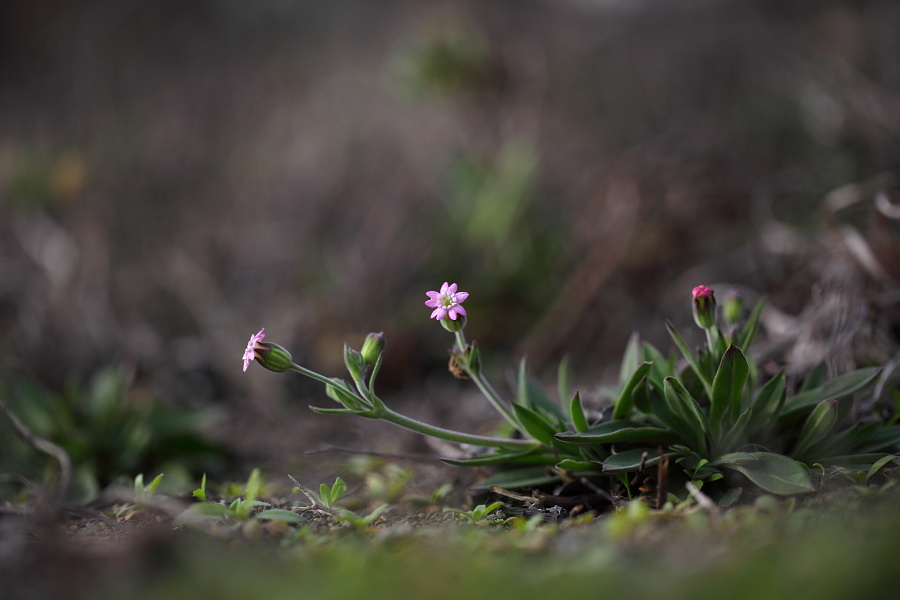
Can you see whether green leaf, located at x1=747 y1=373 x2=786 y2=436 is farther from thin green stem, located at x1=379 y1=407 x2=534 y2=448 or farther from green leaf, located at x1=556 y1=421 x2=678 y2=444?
thin green stem, located at x1=379 y1=407 x2=534 y2=448

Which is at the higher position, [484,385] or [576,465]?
[484,385]

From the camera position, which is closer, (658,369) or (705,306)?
(705,306)

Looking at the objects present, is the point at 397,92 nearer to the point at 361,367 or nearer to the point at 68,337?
the point at 68,337

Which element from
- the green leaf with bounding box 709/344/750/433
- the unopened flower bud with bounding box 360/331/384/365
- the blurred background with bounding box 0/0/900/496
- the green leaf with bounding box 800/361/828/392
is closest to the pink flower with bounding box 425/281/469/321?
the unopened flower bud with bounding box 360/331/384/365

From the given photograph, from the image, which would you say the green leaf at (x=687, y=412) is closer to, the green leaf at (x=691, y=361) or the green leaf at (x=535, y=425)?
the green leaf at (x=691, y=361)

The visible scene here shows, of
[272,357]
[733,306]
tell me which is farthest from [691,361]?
[272,357]

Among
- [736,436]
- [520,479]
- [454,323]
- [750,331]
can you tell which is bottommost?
[520,479]

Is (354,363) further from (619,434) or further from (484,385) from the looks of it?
(619,434)

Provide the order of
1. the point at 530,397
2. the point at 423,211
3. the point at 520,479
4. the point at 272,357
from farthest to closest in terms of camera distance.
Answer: the point at 423,211 < the point at 530,397 < the point at 520,479 < the point at 272,357
